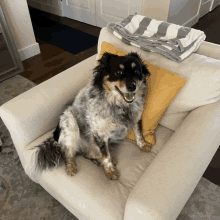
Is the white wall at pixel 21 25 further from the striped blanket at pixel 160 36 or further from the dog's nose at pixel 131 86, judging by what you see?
the dog's nose at pixel 131 86

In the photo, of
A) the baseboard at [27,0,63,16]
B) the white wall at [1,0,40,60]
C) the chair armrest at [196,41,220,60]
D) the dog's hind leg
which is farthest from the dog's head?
the baseboard at [27,0,63,16]

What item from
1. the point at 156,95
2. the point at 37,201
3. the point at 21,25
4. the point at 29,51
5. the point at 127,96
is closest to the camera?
the point at 127,96

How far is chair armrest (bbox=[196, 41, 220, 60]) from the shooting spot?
1.68 metres

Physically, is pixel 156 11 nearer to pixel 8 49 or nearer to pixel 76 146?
pixel 8 49

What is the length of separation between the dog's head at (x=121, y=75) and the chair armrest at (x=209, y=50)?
2.13 ft

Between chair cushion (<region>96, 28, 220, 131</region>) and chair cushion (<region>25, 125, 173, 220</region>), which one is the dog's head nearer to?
chair cushion (<region>96, 28, 220, 131</region>)

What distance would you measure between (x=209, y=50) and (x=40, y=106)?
156 cm

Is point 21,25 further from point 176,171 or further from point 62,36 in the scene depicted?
point 176,171

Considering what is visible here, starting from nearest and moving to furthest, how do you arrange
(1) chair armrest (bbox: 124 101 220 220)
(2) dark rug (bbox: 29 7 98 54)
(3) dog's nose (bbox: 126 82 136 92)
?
(1) chair armrest (bbox: 124 101 220 220) → (3) dog's nose (bbox: 126 82 136 92) → (2) dark rug (bbox: 29 7 98 54)

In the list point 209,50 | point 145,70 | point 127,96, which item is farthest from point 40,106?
point 209,50

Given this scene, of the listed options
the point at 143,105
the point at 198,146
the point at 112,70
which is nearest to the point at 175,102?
the point at 143,105

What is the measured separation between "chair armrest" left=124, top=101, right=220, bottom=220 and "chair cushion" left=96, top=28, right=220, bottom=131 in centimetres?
11

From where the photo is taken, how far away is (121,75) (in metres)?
1.34

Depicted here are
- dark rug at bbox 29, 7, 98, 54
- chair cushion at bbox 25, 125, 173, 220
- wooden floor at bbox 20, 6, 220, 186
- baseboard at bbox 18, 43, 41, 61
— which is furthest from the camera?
dark rug at bbox 29, 7, 98, 54
